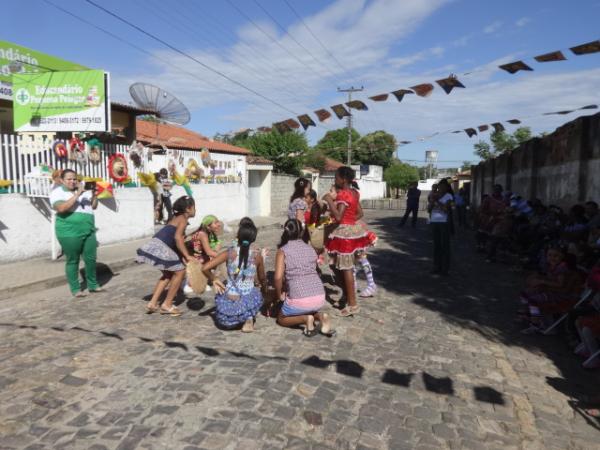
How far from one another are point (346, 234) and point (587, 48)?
5.62 metres

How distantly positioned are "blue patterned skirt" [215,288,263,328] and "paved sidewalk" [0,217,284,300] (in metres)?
3.69

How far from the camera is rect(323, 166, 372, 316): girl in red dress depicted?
5.68m

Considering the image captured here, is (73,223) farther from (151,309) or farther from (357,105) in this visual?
(357,105)

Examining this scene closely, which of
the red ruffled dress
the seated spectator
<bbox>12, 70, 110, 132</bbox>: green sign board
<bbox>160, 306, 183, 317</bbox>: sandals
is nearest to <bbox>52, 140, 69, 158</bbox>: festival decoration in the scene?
<bbox>12, 70, 110, 132</bbox>: green sign board

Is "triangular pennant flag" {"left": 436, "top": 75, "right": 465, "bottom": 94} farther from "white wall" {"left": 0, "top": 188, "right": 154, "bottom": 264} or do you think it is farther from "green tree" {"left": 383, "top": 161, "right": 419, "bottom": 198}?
"green tree" {"left": 383, "top": 161, "right": 419, "bottom": 198}

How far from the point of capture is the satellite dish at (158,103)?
14117 mm

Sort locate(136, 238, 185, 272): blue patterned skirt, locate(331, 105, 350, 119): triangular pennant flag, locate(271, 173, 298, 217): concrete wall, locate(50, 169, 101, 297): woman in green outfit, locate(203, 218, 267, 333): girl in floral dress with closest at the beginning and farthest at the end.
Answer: locate(203, 218, 267, 333): girl in floral dress → locate(136, 238, 185, 272): blue patterned skirt → locate(50, 169, 101, 297): woman in green outfit → locate(331, 105, 350, 119): triangular pennant flag → locate(271, 173, 298, 217): concrete wall

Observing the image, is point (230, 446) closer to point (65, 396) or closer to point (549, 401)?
point (65, 396)

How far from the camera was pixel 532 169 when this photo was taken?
1276cm

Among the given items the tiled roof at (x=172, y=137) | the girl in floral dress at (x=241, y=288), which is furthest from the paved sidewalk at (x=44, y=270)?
the tiled roof at (x=172, y=137)

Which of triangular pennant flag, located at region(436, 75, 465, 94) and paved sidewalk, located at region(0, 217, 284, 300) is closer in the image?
paved sidewalk, located at region(0, 217, 284, 300)

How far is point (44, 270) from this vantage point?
26.2ft

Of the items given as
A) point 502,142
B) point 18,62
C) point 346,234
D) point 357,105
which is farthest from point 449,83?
point 502,142

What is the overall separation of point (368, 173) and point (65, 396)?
162 feet
